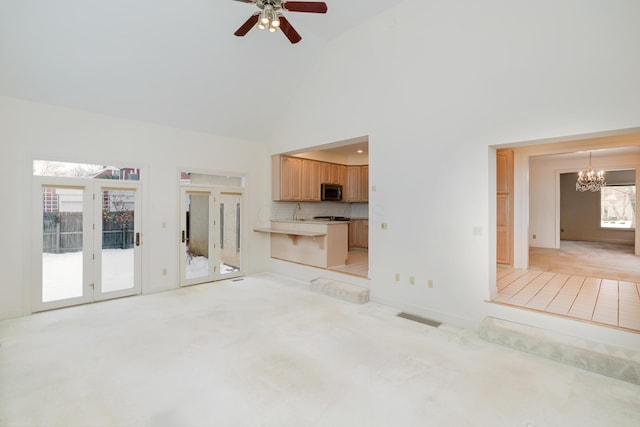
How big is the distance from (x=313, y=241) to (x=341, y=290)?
1.49 meters

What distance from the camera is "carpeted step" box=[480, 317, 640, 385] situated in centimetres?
271

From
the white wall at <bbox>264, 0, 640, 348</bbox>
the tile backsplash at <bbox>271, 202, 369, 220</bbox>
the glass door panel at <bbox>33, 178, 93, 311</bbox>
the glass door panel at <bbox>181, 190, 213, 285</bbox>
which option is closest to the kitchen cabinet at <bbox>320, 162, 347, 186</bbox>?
the tile backsplash at <bbox>271, 202, 369, 220</bbox>

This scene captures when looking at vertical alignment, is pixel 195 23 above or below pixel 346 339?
above

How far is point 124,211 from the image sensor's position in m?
5.13

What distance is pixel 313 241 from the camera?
6254 millimetres

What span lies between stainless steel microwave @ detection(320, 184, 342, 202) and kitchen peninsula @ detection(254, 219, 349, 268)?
1.54m

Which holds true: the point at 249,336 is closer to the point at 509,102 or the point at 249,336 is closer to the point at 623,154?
the point at 509,102

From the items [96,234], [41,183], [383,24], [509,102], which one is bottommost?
[96,234]

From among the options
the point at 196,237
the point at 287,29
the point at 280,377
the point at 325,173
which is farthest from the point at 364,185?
the point at 280,377

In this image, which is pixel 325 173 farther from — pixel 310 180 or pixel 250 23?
pixel 250 23

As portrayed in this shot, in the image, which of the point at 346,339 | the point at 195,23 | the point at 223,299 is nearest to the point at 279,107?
the point at 195,23

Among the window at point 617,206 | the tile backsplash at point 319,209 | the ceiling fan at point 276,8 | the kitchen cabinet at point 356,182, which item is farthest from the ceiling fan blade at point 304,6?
the window at point 617,206

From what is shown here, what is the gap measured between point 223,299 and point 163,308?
2.91ft

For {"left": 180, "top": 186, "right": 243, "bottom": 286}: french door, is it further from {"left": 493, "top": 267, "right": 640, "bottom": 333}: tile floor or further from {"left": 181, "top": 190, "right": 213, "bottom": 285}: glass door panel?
{"left": 493, "top": 267, "right": 640, "bottom": 333}: tile floor
